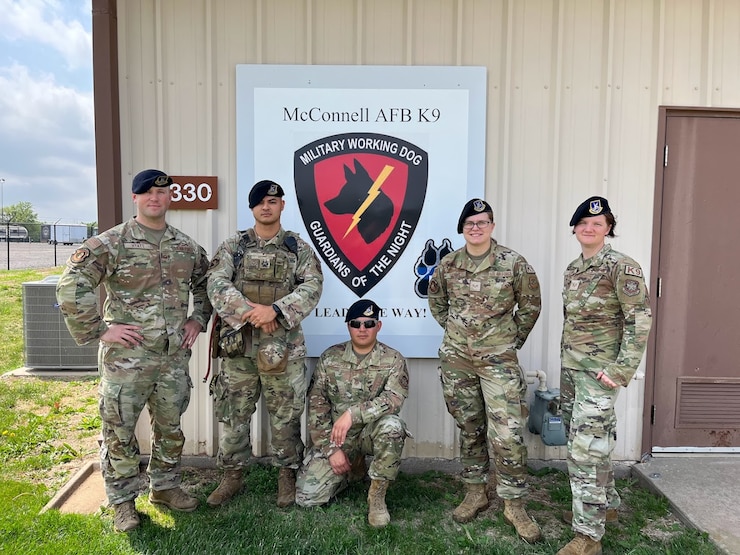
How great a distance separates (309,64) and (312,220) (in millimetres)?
1142

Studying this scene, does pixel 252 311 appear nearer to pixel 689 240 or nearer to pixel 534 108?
pixel 534 108

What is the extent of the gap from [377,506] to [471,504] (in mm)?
585

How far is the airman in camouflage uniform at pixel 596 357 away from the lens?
2.60 m

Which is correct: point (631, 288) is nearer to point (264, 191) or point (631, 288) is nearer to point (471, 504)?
point (471, 504)

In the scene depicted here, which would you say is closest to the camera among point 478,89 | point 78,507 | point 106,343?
point 106,343

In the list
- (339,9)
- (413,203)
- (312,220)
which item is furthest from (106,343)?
(339,9)

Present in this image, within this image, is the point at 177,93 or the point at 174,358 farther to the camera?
the point at 177,93

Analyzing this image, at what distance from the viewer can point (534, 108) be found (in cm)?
376

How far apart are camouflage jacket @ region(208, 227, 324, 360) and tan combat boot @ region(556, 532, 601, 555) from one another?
1.83 m

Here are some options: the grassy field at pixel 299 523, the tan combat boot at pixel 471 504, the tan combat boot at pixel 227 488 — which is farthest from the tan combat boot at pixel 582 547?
the tan combat boot at pixel 227 488

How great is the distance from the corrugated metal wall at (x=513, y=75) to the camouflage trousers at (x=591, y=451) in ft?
4.18

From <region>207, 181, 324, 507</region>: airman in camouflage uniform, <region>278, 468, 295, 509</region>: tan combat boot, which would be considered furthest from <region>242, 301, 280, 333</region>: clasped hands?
<region>278, 468, 295, 509</region>: tan combat boot

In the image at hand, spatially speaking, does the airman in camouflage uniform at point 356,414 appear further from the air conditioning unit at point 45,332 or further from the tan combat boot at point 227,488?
the air conditioning unit at point 45,332

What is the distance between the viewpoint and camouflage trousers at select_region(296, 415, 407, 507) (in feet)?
10.0
